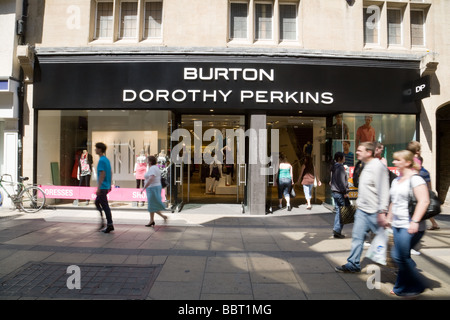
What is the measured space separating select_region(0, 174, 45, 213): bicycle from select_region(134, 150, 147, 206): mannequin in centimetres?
289

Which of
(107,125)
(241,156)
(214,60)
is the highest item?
(214,60)

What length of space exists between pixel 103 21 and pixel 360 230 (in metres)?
9.78

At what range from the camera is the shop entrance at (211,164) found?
10.2 m

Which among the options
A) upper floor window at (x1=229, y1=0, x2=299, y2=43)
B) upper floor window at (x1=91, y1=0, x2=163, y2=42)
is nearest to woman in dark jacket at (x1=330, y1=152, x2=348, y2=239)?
upper floor window at (x1=229, y1=0, x2=299, y2=43)

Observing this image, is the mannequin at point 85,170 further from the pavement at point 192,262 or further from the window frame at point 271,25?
the window frame at point 271,25

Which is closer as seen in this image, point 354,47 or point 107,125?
point 354,47

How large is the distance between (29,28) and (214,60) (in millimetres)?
6127

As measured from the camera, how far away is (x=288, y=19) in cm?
941

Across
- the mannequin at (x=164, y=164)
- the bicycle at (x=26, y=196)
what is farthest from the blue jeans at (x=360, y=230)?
the bicycle at (x=26, y=196)

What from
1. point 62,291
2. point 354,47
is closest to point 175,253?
point 62,291

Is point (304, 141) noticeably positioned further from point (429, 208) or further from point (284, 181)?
point (429, 208)

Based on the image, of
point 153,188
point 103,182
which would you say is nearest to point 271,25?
point 153,188
